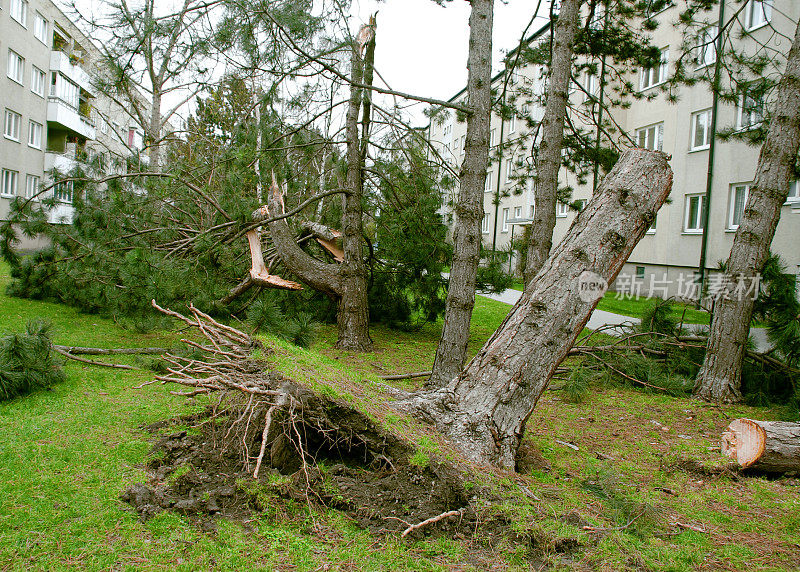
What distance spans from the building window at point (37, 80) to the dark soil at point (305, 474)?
26.1m

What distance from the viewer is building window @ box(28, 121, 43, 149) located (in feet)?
76.4

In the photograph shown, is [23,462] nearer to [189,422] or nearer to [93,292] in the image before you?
[189,422]

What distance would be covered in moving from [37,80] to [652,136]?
25.3 m

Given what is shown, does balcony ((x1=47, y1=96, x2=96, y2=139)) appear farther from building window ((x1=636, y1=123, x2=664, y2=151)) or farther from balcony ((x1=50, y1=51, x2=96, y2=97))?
building window ((x1=636, y1=123, x2=664, y2=151))

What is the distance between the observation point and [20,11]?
21594 millimetres

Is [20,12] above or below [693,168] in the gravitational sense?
above

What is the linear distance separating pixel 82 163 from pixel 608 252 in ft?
25.4

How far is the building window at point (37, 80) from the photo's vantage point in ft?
76.4

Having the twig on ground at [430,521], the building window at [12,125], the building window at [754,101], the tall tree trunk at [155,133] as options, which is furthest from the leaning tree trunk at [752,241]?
the building window at [12,125]

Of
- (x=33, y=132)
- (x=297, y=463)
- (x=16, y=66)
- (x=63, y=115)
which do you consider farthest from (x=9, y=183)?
(x=297, y=463)

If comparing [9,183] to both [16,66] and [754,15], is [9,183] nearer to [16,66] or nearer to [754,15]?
[16,66]

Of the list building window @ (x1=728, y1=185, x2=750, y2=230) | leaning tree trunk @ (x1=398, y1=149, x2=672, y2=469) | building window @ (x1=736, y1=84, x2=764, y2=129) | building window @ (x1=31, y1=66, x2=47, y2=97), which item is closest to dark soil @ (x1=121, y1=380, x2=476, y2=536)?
leaning tree trunk @ (x1=398, y1=149, x2=672, y2=469)

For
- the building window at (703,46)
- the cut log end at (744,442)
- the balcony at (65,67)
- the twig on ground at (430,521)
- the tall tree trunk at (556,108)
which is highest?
the balcony at (65,67)

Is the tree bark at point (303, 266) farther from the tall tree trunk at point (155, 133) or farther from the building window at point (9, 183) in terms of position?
the building window at point (9, 183)
